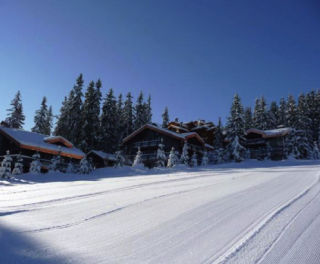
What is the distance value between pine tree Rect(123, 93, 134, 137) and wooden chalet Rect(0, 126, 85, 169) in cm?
1710

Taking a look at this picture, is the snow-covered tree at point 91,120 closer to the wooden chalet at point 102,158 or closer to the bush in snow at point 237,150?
the wooden chalet at point 102,158

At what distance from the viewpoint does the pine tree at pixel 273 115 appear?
48.6 m

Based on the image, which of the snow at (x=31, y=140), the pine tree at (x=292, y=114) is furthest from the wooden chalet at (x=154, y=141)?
the pine tree at (x=292, y=114)

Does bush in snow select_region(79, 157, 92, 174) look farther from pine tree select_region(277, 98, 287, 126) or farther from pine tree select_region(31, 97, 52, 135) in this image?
pine tree select_region(277, 98, 287, 126)

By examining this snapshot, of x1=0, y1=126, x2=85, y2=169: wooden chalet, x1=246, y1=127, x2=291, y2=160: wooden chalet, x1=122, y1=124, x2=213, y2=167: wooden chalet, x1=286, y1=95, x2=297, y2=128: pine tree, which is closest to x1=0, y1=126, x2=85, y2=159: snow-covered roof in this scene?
x1=0, y1=126, x2=85, y2=169: wooden chalet

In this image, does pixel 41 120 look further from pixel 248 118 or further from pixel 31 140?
pixel 248 118

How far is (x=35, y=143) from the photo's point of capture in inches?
939

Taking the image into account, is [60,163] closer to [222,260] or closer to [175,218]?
[175,218]

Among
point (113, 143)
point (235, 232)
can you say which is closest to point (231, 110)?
point (113, 143)

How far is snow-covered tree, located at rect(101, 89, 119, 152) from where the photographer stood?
128 feet

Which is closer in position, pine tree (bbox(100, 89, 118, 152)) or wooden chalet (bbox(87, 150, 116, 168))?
wooden chalet (bbox(87, 150, 116, 168))

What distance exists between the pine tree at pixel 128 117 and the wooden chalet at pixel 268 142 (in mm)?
21817

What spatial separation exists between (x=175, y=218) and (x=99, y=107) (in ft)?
123

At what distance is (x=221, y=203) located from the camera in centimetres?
489
